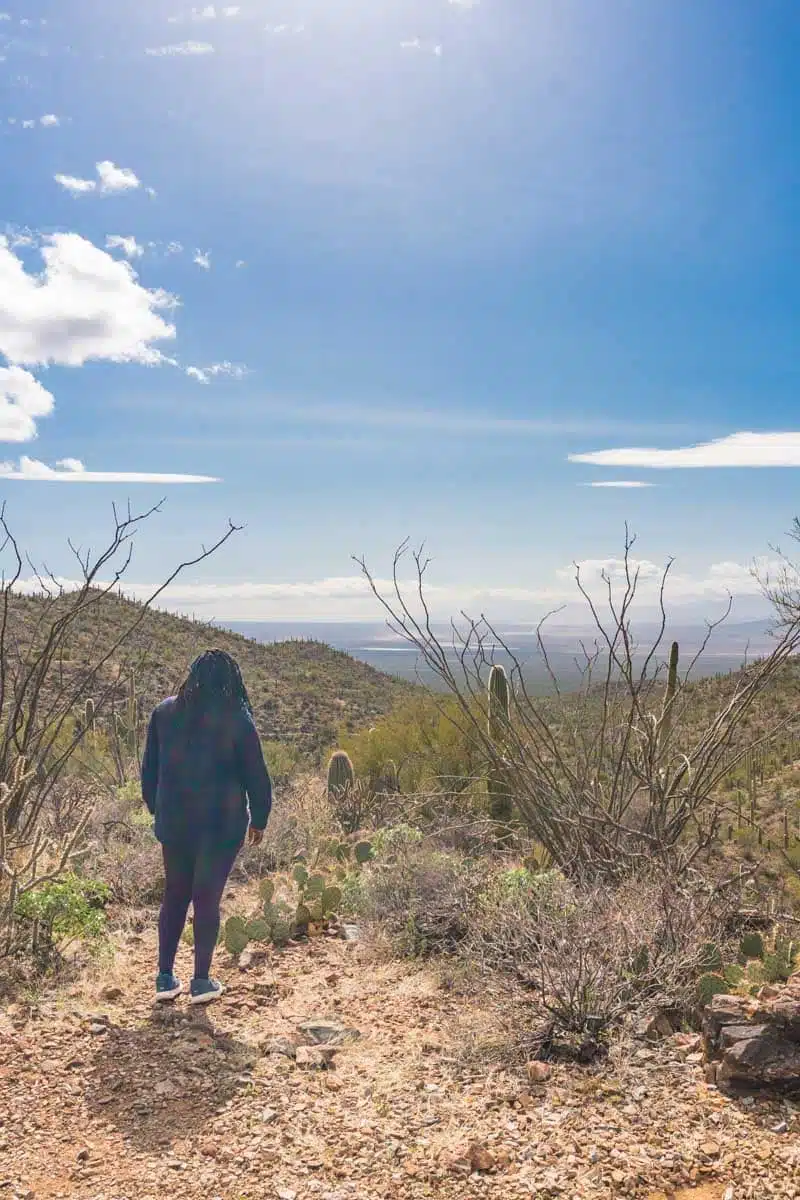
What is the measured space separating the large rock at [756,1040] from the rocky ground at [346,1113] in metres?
0.09

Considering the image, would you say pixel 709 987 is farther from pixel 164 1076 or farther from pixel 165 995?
pixel 165 995

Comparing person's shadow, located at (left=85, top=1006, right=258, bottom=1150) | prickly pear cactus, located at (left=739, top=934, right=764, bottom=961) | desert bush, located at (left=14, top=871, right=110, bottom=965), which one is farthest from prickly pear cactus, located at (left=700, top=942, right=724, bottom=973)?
desert bush, located at (left=14, top=871, right=110, bottom=965)

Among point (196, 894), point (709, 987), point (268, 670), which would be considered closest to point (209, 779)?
point (196, 894)

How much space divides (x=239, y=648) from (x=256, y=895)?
3193 centimetres

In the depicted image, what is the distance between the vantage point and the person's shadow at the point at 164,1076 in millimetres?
3539

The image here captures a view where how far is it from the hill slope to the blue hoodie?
648 inches

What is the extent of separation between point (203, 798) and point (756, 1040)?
2.78 meters

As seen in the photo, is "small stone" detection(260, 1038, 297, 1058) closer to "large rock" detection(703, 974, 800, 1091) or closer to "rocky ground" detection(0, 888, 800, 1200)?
"rocky ground" detection(0, 888, 800, 1200)

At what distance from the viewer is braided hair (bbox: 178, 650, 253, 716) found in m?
4.73

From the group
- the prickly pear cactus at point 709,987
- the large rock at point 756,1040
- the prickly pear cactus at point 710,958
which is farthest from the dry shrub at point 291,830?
the large rock at point 756,1040

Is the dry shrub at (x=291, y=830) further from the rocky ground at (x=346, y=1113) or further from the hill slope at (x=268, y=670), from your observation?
the hill slope at (x=268, y=670)

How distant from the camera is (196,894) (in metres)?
4.74

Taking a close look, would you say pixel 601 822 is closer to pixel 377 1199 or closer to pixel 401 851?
pixel 401 851

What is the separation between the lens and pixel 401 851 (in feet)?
23.7
